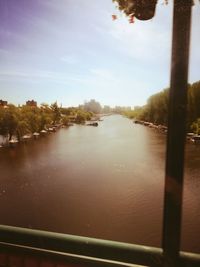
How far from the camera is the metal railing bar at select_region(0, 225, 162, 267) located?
4.26 ft

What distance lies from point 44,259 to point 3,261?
258mm

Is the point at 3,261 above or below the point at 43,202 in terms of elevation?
above

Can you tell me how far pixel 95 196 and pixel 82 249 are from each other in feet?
56.6

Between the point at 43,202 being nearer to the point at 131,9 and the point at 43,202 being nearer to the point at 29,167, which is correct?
the point at 29,167

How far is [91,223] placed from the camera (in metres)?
14.2

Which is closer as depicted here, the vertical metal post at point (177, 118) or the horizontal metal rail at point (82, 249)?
the vertical metal post at point (177, 118)

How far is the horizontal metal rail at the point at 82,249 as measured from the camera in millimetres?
1291

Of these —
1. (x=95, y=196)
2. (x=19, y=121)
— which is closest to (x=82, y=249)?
(x=95, y=196)

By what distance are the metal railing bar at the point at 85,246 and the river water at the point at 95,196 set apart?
11.6m

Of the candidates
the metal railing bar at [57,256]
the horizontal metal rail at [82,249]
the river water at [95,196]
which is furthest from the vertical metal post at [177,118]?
the river water at [95,196]

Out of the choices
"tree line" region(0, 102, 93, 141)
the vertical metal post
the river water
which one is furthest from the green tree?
the vertical metal post

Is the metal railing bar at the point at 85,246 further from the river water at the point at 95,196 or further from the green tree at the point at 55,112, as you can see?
the green tree at the point at 55,112

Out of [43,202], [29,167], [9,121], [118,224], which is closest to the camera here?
[118,224]

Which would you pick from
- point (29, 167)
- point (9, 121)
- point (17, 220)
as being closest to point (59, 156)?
point (29, 167)
